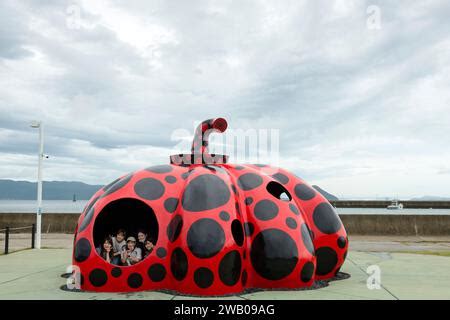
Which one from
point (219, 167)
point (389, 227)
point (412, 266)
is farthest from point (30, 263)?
point (389, 227)

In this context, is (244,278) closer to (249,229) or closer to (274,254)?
(274,254)

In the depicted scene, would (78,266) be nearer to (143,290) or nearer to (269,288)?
(143,290)

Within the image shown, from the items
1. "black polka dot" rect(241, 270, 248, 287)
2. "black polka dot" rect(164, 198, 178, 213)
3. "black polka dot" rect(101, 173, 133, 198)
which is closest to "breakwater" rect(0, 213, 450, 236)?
"black polka dot" rect(241, 270, 248, 287)

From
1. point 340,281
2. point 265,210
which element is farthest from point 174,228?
point 340,281

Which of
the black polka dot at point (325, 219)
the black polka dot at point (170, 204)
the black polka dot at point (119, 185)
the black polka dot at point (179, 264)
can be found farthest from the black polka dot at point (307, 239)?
the black polka dot at point (119, 185)

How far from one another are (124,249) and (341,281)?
483cm

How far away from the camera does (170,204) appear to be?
8.81 metres

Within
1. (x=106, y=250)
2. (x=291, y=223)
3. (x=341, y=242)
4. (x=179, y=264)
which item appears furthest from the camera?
(x=341, y=242)

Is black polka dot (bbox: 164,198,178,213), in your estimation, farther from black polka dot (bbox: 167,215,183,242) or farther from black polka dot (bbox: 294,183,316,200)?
black polka dot (bbox: 294,183,316,200)

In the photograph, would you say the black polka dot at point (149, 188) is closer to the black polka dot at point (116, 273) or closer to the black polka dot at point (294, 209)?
the black polka dot at point (116, 273)

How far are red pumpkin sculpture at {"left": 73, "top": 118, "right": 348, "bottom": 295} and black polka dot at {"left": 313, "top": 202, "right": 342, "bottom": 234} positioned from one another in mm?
25

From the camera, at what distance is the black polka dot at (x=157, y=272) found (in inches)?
331

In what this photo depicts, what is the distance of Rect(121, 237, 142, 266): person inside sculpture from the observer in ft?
28.3
